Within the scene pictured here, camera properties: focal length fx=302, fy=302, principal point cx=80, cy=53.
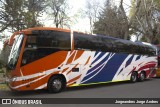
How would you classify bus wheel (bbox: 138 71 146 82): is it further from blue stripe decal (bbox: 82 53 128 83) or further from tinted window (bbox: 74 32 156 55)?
blue stripe decal (bbox: 82 53 128 83)

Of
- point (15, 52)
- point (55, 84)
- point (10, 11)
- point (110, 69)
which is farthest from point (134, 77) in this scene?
point (10, 11)

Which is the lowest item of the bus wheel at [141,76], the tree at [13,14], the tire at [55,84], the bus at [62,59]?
the bus wheel at [141,76]

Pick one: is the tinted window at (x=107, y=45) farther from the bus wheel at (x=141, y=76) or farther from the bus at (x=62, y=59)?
the bus wheel at (x=141, y=76)

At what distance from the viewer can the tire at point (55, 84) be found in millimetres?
14219

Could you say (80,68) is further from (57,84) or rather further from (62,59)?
(57,84)

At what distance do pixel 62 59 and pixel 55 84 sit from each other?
4.21ft

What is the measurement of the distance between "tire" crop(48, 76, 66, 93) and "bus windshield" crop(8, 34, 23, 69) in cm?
194

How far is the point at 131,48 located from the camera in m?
19.9

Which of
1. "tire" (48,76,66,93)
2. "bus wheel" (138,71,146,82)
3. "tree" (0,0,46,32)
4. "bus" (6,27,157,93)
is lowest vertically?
"bus wheel" (138,71,146,82)

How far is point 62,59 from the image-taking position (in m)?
14.8

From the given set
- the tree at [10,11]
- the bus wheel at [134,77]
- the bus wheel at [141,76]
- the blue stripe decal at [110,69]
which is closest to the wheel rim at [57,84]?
the blue stripe decal at [110,69]

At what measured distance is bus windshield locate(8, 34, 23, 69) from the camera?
13.3 meters

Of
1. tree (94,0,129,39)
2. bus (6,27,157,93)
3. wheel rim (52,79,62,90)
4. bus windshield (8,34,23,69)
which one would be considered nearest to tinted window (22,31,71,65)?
bus (6,27,157,93)

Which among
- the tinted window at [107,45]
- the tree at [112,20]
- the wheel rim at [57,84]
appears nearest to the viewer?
Answer: the wheel rim at [57,84]
